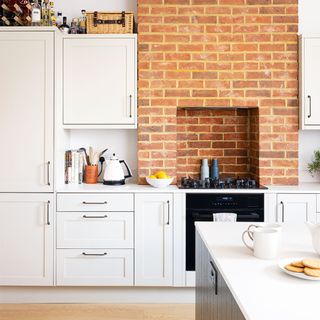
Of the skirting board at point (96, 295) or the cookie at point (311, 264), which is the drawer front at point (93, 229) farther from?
the cookie at point (311, 264)

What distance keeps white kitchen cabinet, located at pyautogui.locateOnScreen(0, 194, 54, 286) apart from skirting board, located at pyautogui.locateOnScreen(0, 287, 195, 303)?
13 centimetres

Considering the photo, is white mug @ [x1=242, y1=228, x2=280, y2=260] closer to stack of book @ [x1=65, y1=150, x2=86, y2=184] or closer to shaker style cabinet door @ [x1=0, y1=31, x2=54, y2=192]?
shaker style cabinet door @ [x1=0, y1=31, x2=54, y2=192]

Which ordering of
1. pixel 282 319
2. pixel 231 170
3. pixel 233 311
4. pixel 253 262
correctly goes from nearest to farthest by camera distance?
pixel 282 319, pixel 233 311, pixel 253 262, pixel 231 170

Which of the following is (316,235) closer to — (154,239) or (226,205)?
(226,205)

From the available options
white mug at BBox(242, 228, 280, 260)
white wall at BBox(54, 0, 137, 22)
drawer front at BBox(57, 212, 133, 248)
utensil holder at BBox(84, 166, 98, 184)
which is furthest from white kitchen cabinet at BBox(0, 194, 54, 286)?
white mug at BBox(242, 228, 280, 260)

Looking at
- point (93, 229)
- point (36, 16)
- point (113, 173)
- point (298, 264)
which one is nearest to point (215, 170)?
point (113, 173)

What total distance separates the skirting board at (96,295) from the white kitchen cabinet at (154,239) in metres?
0.14

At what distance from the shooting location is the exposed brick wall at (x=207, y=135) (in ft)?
12.6

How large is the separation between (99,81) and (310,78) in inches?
67.3

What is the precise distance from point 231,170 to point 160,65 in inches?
44.5

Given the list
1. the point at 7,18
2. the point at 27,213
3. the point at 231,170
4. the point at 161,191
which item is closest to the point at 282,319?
the point at 161,191

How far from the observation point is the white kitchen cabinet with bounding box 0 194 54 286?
3293mm

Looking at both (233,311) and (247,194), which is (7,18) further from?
(233,311)

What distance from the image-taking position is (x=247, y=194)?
3270mm
